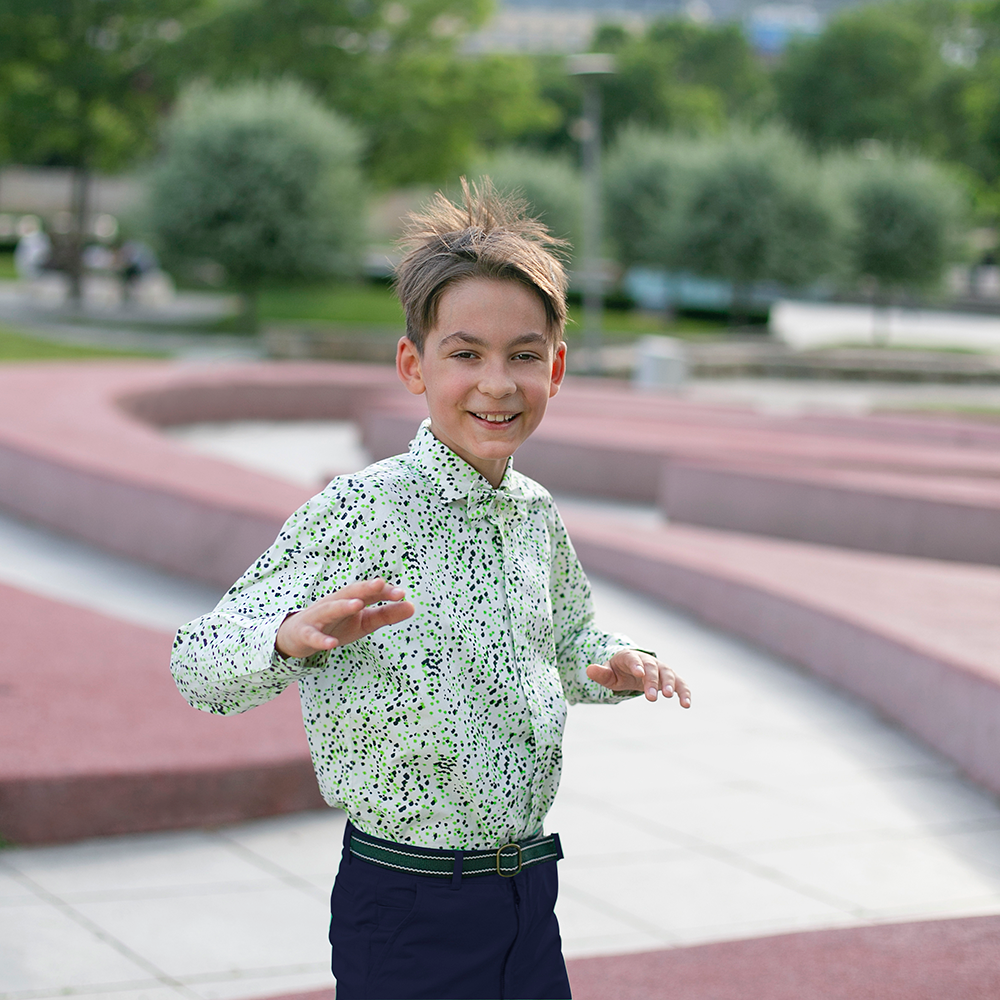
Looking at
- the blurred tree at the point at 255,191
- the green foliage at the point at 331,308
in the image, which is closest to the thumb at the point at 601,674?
the blurred tree at the point at 255,191

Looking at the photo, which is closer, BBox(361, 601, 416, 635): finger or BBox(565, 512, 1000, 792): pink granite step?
BBox(361, 601, 416, 635): finger

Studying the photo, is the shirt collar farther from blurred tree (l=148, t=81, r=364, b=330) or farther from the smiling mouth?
blurred tree (l=148, t=81, r=364, b=330)

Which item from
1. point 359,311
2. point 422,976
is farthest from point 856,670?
point 359,311

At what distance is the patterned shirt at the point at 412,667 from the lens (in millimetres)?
2184

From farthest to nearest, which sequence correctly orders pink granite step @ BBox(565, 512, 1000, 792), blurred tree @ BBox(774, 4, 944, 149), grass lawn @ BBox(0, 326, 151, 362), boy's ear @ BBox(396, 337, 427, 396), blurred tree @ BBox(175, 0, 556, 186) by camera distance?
blurred tree @ BBox(774, 4, 944, 149), blurred tree @ BBox(175, 0, 556, 186), grass lawn @ BBox(0, 326, 151, 362), pink granite step @ BBox(565, 512, 1000, 792), boy's ear @ BBox(396, 337, 427, 396)

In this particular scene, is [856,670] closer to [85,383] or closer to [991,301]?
[85,383]

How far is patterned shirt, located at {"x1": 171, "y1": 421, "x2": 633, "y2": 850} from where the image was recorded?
2.18 meters

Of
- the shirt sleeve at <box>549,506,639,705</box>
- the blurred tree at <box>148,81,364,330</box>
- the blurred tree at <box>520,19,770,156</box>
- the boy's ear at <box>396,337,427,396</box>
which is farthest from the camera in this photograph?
the blurred tree at <box>520,19,770,156</box>

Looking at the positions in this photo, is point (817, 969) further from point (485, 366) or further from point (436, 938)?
point (485, 366)

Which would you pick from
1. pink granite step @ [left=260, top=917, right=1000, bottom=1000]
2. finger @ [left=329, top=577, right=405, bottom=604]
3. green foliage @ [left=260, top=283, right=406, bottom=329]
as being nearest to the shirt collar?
finger @ [left=329, top=577, right=405, bottom=604]

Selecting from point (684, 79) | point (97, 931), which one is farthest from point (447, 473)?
point (684, 79)

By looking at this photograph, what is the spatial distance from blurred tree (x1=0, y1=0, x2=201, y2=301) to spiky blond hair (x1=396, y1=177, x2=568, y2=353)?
3375 cm

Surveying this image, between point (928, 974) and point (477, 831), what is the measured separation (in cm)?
192

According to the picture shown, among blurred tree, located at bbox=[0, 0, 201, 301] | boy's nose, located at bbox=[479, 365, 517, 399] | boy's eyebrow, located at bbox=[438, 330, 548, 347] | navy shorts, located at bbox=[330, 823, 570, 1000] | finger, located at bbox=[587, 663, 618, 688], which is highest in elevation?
blurred tree, located at bbox=[0, 0, 201, 301]
